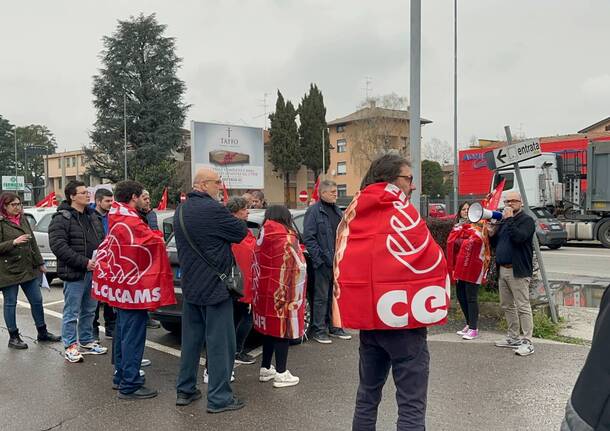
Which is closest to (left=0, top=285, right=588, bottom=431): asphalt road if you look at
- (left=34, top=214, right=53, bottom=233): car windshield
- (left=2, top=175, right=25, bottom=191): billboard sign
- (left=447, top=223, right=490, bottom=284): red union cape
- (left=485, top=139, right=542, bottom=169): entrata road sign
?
(left=447, top=223, right=490, bottom=284): red union cape

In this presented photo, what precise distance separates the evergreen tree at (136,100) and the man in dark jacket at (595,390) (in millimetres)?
47127

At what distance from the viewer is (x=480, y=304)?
7.64 meters

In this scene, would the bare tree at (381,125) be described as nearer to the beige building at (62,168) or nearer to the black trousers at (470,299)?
the beige building at (62,168)

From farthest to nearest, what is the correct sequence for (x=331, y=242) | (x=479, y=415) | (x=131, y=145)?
(x=131, y=145)
(x=331, y=242)
(x=479, y=415)

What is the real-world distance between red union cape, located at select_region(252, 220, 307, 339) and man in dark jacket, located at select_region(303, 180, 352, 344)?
1337 mm

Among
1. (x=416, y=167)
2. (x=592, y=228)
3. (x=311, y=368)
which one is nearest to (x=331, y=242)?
(x=311, y=368)

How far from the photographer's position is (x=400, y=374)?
3.06 meters

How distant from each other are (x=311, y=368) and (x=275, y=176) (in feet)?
196

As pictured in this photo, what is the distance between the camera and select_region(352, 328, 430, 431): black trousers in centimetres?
302

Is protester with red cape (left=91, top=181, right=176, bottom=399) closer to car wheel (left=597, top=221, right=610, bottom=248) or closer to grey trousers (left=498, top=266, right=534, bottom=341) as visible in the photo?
grey trousers (left=498, top=266, right=534, bottom=341)

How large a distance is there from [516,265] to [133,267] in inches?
149

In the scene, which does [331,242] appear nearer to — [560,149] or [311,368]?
[311,368]

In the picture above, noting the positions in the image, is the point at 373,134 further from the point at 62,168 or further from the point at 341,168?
the point at 62,168

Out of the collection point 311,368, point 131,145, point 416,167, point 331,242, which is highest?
point 131,145
